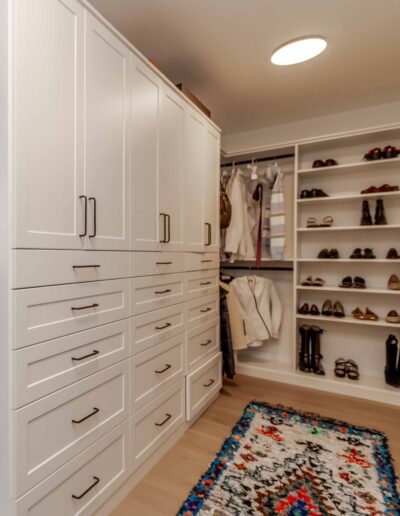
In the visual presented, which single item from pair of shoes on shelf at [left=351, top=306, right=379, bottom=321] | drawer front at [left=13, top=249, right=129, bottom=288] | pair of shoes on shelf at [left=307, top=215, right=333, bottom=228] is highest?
pair of shoes on shelf at [left=307, top=215, right=333, bottom=228]

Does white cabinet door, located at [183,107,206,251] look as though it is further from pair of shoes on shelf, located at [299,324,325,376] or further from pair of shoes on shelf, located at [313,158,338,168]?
pair of shoes on shelf, located at [299,324,325,376]

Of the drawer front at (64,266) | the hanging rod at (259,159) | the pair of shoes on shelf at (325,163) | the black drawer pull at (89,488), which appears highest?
the hanging rod at (259,159)

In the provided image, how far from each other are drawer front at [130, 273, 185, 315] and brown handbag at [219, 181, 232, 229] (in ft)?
3.17

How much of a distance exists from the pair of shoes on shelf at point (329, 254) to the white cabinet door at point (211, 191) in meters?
1.08

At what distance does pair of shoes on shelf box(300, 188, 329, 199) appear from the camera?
2.79 meters

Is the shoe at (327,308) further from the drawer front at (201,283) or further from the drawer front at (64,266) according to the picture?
the drawer front at (64,266)

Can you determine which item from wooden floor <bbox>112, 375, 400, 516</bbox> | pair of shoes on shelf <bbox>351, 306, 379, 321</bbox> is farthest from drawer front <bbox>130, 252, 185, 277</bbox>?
pair of shoes on shelf <bbox>351, 306, 379, 321</bbox>

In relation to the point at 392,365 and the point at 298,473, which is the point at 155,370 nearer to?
the point at 298,473

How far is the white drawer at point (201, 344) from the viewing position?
2023mm

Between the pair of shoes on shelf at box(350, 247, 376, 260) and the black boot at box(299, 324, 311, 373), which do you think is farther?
the black boot at box(299, 324, 311, 373)

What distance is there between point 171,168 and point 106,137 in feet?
1.77

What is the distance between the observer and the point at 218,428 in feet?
6.78

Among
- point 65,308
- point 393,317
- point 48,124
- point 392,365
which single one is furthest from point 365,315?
point 48,124

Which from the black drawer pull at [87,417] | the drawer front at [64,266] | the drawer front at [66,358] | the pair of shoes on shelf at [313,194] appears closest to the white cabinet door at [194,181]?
the drawer front at [64,266]
